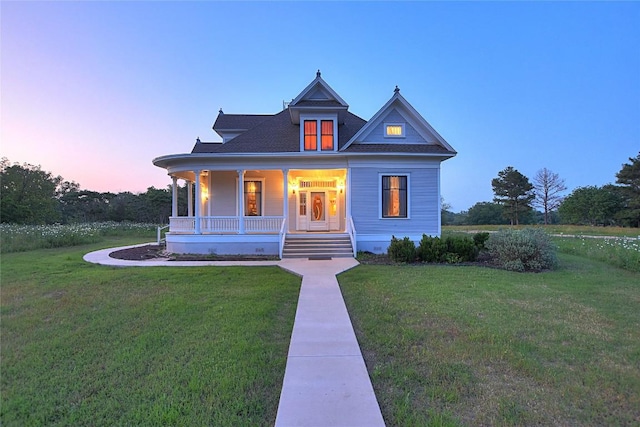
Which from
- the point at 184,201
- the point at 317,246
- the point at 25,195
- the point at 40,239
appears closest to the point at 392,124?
the point at 317,246

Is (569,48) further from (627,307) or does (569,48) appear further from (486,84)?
(627,307)

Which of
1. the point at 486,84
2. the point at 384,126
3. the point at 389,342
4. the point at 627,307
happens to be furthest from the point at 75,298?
the point at 486,84

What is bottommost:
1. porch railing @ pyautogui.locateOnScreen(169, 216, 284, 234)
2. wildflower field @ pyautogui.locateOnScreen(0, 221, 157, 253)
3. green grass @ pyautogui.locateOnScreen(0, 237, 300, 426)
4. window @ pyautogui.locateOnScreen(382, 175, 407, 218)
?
green grass @ pyautogui.locateOnScreen(0, 237, 300, 426)

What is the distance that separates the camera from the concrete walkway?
8.89 ft

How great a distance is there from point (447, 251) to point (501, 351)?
7.66 meters

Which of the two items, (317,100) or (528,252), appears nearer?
(528,252)

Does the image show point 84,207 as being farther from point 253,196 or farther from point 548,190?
point 548,190

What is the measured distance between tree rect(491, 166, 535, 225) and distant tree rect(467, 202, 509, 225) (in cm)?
762

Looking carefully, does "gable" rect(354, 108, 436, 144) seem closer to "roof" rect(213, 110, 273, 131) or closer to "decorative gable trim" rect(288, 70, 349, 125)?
"decorative gable trim" rect(288, 70, 349, 125)

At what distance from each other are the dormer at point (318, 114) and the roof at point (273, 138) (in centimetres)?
56

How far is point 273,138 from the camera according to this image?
14.7 metres

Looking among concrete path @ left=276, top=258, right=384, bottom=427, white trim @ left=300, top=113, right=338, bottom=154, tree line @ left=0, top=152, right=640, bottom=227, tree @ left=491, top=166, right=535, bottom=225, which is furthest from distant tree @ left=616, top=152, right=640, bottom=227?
concrete path @ left=276, top=258, right=384, bottom=427

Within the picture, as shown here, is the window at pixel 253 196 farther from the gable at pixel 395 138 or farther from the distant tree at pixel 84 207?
the distant tree at pixel 84 207

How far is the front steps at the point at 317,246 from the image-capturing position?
1247 centimetres
